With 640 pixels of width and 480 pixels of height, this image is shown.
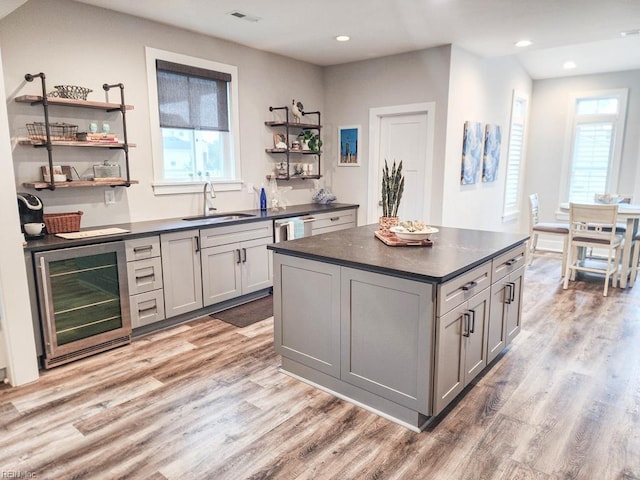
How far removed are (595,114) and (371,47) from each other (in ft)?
12.8

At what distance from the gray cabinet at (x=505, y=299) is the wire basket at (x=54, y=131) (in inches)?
129

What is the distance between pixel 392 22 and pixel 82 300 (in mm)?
3507

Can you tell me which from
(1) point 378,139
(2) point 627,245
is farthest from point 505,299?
(1) point 378,139

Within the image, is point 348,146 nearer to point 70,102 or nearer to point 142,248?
point 142,248

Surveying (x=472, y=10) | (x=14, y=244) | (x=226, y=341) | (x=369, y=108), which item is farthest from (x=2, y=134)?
(x=369, y=108)

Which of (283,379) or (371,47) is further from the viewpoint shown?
(371,47)

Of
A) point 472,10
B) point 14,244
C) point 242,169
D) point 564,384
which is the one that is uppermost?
point 472,10

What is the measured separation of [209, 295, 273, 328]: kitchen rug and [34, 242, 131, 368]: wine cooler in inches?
35.0

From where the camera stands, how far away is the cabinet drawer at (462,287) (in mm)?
2152

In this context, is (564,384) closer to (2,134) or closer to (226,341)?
(226,341)

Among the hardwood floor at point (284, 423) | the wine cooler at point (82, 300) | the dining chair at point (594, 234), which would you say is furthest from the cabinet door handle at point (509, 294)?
the wine cooler at point (82, 300)

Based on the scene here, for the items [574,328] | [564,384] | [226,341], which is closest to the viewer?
[564,384]

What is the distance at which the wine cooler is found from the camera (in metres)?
2.88

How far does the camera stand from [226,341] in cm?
345
